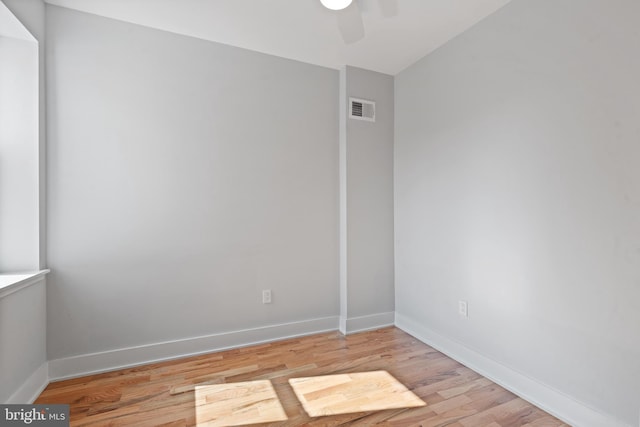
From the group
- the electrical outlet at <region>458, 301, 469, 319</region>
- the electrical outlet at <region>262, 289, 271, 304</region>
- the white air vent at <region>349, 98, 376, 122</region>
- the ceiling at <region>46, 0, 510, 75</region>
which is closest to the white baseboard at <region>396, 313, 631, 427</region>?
the electrical outlet at <region>458, 301, 469, 319</region>

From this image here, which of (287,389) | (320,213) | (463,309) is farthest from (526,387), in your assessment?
(320,213)

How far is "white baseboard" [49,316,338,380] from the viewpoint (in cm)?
204

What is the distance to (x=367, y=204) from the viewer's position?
2.91 m

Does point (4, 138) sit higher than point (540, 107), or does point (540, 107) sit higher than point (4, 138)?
point (540, 107)

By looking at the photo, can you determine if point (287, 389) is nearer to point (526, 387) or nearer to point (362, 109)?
point (526, 387)

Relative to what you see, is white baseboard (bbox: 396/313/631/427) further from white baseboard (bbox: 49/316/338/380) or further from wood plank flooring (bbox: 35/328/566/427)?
white baseboard (bbox: 49/316/338/380)

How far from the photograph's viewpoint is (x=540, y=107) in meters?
1.77

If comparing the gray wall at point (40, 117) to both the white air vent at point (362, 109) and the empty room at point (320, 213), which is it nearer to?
the empty room at point (320, 213)

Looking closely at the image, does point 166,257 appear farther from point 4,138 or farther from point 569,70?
point 569,70

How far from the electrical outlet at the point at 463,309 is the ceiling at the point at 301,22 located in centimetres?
210

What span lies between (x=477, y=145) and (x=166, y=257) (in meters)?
2.50

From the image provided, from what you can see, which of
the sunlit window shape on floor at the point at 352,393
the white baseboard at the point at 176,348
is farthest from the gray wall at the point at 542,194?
the white baseboard at the point at 176,348

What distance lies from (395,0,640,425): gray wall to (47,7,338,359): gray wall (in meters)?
1.03

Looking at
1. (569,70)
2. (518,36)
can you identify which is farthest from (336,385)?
(518,36)
